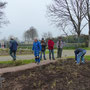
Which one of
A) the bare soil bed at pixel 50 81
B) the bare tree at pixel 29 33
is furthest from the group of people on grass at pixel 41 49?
the bare tree at pixel 29 33

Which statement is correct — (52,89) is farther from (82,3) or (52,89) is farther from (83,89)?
(82,3)

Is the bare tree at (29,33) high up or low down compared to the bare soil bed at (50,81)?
up

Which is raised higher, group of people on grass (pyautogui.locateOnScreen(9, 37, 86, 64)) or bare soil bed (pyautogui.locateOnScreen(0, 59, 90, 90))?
group of people on grass (pyautogui.locateOnScreen(9, 37, 86, 64))

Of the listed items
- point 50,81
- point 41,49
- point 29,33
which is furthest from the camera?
point 29,33

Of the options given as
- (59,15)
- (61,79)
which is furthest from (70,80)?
(59,15)

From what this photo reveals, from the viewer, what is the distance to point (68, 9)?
33438 mm

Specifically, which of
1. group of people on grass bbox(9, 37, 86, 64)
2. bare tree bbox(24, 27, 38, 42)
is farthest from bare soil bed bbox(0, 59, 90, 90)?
bare tree bbox(24, 27, 38, 42)

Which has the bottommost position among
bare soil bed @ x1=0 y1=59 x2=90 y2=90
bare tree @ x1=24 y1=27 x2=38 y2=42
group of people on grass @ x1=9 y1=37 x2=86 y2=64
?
bare soil bed @ x1=0 y1=59 x2=90 y2=90

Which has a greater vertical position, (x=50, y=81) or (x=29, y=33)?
(x=29, y=33)

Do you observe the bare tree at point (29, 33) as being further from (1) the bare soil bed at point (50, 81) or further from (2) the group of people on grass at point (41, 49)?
(1) the bare soil bed at point (50, 81)

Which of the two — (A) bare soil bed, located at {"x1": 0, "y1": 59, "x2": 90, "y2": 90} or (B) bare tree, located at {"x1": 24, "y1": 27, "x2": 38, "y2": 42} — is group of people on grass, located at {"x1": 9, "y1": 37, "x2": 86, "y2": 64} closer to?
(A) bare soil bed, located at {"x1": 0, "y1": 59, "x2": 90, "y2": 90}

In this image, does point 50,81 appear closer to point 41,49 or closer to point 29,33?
point 41,49

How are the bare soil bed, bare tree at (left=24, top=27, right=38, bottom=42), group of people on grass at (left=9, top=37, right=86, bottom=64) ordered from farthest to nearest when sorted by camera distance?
bare tree at (left=24, top=27, right=38, bottom=42) < group of people on grass at (left=9, top=37, right=86, bottom=64) < the bare soil bed

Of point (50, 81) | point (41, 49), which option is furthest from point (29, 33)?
point (50, 81)
